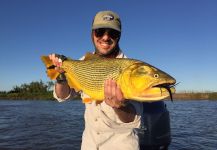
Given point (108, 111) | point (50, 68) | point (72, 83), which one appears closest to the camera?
point (108, 111)

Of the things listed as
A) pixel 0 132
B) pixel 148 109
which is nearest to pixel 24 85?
pixel 0 132

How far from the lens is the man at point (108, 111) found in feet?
10.9

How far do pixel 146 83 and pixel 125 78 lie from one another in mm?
224

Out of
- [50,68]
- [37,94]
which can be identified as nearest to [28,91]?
[37,94]

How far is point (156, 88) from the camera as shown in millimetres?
2779

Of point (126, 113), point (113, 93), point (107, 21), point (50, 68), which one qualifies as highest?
point (107, 21)

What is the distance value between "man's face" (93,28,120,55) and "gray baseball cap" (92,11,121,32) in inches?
3.1

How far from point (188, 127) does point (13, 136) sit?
29.4 feet

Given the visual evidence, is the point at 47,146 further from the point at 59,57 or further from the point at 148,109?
the point at 59,57

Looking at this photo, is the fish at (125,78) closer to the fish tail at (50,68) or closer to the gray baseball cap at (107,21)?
the fish tail at (50,68)

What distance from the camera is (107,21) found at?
3686 mm

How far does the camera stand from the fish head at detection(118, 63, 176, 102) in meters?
2.75

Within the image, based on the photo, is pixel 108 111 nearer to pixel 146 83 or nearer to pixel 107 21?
pixel 146 83

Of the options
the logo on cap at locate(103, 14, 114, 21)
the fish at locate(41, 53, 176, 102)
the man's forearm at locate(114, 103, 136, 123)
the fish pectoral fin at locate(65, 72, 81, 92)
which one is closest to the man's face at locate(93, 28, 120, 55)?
the logo on cap at locate(103, 14, 114, 21)
